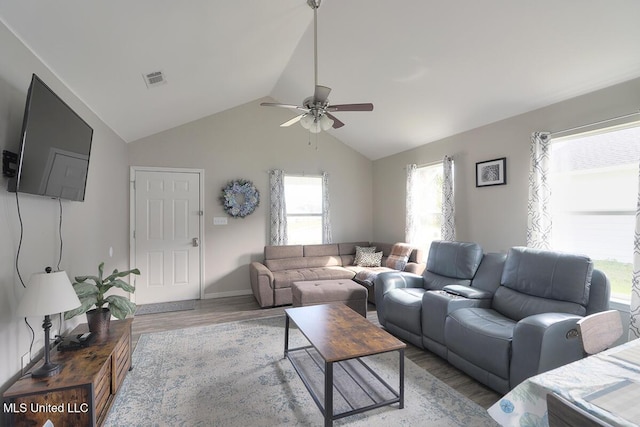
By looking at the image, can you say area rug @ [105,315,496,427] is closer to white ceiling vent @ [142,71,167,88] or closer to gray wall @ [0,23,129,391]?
gray wall @ [0,23,129,391]

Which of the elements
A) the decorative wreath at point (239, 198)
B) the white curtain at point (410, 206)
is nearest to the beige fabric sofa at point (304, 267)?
the white curtain at point (410, 206)

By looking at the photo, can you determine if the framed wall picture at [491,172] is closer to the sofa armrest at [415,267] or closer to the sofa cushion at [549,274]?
the sofa cushion at [549,274]

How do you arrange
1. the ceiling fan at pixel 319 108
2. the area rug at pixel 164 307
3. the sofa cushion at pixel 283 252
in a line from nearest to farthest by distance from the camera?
the ceiling fan at pixel 319 108 < the area rug at pixel 164 307 < the sofa cushion at pixel 283 252

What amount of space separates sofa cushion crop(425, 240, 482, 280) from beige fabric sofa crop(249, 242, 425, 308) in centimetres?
62

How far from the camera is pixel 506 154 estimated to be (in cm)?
343

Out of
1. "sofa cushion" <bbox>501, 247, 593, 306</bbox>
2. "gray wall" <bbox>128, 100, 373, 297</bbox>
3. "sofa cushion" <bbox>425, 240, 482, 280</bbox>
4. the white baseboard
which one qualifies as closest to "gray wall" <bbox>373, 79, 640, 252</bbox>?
"sofa cushion" <bbox>425, 240, 482, 280</bbox>

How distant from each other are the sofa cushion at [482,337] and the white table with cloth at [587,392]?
1072 millimetres

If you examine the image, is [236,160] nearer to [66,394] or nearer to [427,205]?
[427,205]

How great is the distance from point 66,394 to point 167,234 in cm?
333

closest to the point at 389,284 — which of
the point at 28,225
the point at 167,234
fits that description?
the point at 28,225

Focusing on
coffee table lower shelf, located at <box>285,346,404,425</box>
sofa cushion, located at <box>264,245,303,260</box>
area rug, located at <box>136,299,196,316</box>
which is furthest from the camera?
sofa cushion, located at <box>264,245,303,260</box>

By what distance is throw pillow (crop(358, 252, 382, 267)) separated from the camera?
510 cm

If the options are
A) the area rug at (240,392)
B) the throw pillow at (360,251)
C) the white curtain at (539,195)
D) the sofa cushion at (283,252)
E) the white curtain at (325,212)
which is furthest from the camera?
the white curtain at (325,212)

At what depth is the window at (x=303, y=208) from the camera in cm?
545
